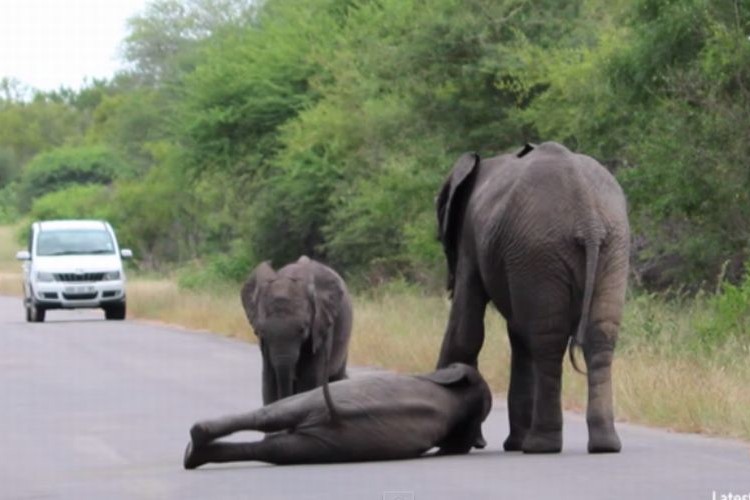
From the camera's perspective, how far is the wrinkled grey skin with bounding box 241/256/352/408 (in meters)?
16.6

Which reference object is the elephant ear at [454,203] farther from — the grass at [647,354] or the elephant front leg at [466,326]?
the grass at [647,354]

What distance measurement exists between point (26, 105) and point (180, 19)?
221 ft

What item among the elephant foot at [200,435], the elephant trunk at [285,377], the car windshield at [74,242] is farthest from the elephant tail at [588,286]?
the car windshield at [74,242]

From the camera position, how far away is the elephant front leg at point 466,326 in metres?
14.4

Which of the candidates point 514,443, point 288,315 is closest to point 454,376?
point 514,443

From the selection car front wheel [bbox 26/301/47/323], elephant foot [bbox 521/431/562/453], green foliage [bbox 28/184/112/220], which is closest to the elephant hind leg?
elephant foot [bbox 521/431/562/453]

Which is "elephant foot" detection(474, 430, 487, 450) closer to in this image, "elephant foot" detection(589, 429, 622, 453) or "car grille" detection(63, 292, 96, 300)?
"elephant foot" detection(589, 429, 622, 453)

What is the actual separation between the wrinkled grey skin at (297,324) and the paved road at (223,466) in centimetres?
61

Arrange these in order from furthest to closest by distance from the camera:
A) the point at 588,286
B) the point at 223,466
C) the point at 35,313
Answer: the point at 35,313 → the point at 588,286 → the point at 223,466

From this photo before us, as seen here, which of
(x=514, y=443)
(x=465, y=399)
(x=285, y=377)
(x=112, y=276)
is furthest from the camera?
(x=112, y=276)

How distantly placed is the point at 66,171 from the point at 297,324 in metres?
95.7

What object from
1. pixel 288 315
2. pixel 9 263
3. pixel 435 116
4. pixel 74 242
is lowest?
pixel 9 263

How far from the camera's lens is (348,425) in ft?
43.4

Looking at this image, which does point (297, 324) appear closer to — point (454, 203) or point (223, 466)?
point (454, 203)
